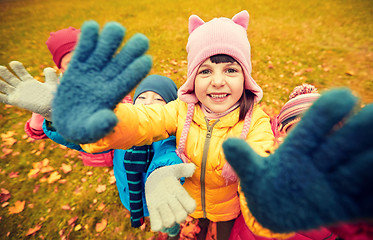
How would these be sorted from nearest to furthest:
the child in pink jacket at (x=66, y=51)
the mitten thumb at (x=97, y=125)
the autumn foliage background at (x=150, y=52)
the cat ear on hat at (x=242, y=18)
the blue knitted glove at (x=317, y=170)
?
the blue knitted glove at (x=317, y=170) → the mitten thumb at (x=97, y=125) → the cat ear on hat at (x=242, y=18) → the child in pink jacket at (x=66, y=51) → the autumn foliage background at (x=150, y=52)

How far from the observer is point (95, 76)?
Result: 2.54ft

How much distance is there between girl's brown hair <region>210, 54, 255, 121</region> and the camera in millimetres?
1318

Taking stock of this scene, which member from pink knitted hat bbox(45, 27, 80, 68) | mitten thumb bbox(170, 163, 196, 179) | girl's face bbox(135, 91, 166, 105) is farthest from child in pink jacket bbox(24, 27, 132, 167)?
mitten thumb bbox(170, 163, 196, 179)

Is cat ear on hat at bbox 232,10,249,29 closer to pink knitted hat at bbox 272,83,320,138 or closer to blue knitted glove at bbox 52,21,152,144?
pink knitted hat at bbox 272,83,320,138

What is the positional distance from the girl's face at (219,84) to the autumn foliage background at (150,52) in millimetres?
741

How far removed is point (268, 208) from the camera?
2.21 ft

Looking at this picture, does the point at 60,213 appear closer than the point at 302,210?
No

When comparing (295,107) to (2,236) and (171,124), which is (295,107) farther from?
(2,236)

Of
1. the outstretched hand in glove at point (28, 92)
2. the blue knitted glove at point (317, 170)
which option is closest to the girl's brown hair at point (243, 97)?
the blue knitted glove at point (317, 170)

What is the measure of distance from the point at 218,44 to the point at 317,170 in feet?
3.36

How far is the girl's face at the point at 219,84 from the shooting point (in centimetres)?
131

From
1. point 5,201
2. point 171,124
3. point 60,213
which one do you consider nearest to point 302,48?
point 171,124

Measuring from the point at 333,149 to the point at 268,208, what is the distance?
1.02 feet

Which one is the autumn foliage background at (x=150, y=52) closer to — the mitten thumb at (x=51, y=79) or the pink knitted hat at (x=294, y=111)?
the pink knitted hat at (x=294, y=111)
